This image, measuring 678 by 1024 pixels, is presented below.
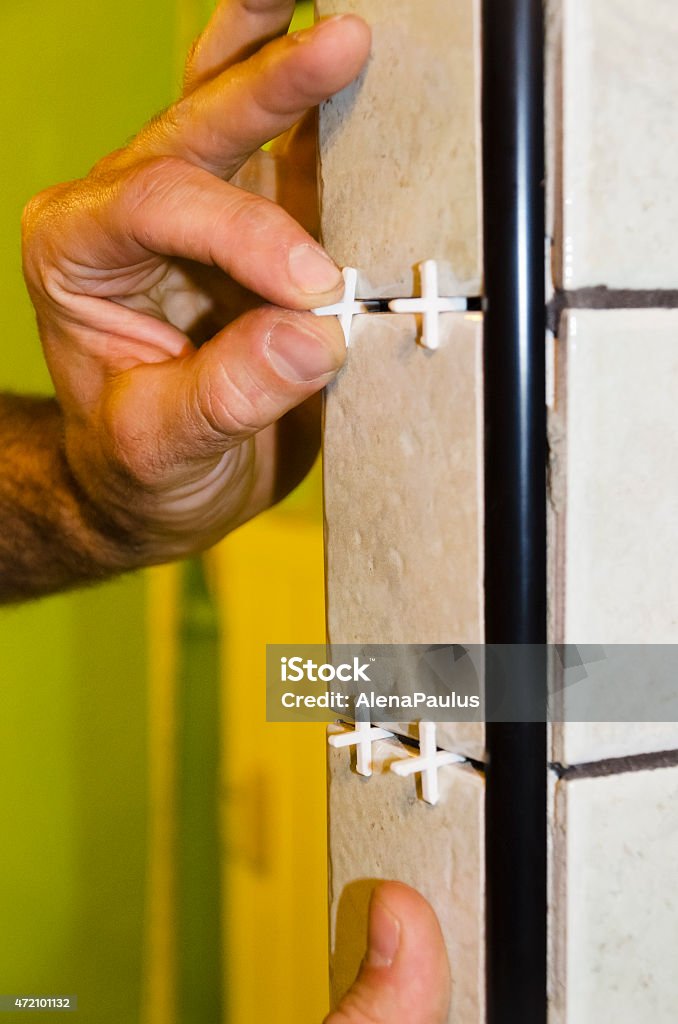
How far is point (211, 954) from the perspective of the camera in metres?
1.71

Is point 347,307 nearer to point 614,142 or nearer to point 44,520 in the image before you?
point 614,142

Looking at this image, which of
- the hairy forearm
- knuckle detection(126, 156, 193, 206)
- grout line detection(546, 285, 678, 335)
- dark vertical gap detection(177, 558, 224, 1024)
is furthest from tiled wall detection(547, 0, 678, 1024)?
dark vertical gap detection(177, 558, 224, 1024)

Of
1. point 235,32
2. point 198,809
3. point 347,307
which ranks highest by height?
point 235,32

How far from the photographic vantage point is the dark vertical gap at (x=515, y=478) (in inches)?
16.1

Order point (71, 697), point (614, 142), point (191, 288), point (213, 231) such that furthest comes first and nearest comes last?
point (71, 697) → point (191, 288) → point (213, 231) → point (614, 142)

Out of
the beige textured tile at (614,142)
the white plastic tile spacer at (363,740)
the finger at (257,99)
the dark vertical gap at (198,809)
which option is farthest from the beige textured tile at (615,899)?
the dark vertical gap at (198,809)

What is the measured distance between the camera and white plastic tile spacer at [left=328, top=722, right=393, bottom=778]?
52 cm

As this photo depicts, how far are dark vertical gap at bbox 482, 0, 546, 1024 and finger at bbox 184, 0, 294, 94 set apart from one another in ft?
0.80

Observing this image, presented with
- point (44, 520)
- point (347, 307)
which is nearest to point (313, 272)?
point (347, 307)

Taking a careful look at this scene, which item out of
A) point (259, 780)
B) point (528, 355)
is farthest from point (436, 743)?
point (259, 780)

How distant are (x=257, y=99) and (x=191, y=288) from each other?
0.25 metres

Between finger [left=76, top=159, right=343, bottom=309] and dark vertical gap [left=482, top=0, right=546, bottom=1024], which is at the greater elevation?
finger [left=76, top=159, right=343, bottom=309]

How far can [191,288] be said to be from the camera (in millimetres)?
748

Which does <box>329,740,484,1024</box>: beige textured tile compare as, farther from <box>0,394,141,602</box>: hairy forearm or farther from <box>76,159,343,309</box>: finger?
<box>0,394,141,602</box>: hairy forearm
